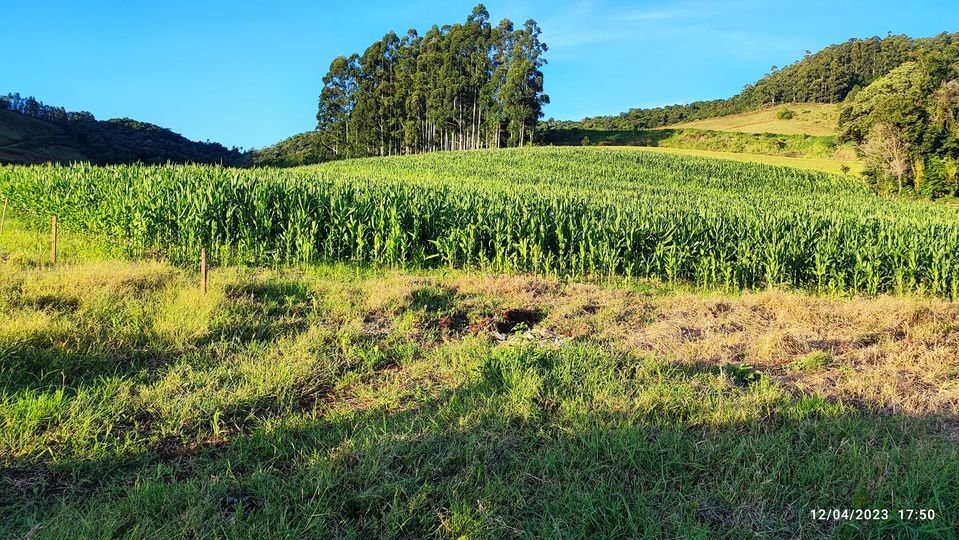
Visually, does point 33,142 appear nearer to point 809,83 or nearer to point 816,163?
point 816,163

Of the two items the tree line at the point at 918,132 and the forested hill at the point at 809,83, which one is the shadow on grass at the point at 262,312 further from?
the forested hill at the point at 809,83

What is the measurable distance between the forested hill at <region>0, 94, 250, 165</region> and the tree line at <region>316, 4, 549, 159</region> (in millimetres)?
15526

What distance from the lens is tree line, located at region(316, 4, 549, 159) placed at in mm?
55863

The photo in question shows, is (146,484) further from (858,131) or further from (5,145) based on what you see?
(5,145)

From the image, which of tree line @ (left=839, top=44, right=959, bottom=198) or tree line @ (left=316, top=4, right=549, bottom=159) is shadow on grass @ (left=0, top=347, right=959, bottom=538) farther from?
tree line @ (left=316, top=4, right=549, bottom=159)

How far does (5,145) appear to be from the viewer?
5875cm

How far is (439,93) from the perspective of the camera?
58406 mm

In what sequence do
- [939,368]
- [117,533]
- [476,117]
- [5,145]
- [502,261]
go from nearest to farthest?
1. [117,533]
2. [939,368]
3. [502,261]
4. [5,145]
5. [476,117]

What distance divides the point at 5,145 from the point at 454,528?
257ft

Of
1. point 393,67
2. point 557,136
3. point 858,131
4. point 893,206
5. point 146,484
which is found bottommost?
point 146,484

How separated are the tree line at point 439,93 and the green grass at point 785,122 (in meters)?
29.8

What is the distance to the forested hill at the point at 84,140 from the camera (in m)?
59.0

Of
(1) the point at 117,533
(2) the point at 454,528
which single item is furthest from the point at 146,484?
(2) the point at 454,528

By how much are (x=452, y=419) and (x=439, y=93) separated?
58673 millimetres
